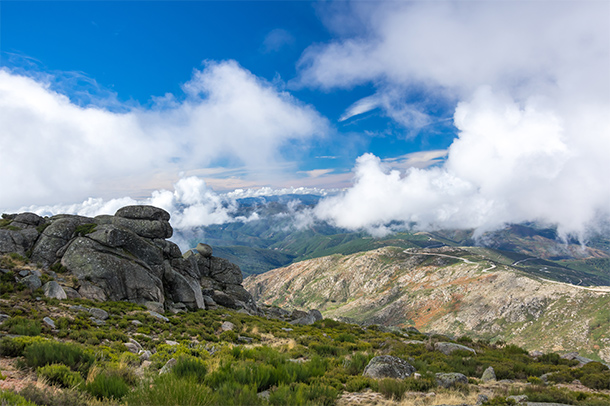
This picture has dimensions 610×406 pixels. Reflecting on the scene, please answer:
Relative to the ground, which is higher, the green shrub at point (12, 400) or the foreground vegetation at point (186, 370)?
the green shrub at point (12, 400)

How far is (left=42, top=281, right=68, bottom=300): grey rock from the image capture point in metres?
24.0

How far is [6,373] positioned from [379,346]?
2299cm

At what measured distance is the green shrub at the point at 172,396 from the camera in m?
6.27

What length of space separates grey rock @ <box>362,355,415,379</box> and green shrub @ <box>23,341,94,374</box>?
11.1 meters

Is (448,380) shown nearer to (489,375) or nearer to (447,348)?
(489,375)

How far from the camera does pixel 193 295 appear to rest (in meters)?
39.3

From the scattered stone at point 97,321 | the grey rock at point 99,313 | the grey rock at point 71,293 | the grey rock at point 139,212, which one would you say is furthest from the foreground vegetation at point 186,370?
the grey rock at point 139,212

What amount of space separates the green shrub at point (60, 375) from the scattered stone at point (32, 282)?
2224 centimetres

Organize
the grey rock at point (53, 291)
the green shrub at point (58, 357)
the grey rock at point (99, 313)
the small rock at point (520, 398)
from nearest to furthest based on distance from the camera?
the green shrub at point (58, 357) → the small rock at point (520, 398) → the grey rock at point (99, 313) → the grey rock at point (53, 291)

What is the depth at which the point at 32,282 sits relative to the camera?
2439cm

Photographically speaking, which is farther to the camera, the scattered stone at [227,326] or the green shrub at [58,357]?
the scattered stone at [227,326]

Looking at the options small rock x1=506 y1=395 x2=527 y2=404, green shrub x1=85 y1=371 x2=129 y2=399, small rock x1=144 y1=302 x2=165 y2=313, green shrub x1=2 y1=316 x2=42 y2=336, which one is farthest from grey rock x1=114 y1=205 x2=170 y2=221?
small rock x1=506 y1=395 x2=527 y2=404

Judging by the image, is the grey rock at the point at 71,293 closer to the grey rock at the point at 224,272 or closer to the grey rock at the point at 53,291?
the grey rock at the point at 53,291

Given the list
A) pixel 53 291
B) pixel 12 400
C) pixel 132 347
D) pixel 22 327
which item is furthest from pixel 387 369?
pixel 53 291
